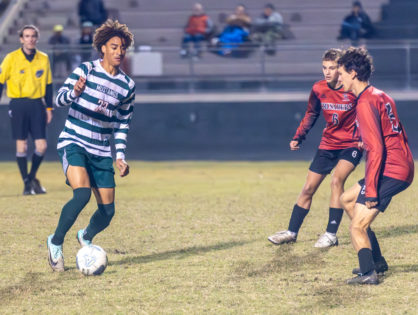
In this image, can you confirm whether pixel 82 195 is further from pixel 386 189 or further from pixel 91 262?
pixel 386 189

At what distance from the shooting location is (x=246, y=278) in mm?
7035

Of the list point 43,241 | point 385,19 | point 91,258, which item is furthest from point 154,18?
point 91,258

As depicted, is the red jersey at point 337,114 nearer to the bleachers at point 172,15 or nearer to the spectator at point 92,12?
the bleachers at point 172,15

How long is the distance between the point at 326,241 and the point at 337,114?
1269mm

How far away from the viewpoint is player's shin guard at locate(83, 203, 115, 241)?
24.5 ft

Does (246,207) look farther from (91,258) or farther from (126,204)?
(91,258)

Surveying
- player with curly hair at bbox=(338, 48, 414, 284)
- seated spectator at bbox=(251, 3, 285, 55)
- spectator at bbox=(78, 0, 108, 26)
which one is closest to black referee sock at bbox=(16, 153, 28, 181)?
player with curly hair at bbox=(338, 48, 414, 284)

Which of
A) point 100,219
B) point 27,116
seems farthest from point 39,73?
point 100,219

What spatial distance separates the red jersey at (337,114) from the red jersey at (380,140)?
160 cm

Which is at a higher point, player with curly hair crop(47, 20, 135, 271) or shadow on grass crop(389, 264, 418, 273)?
player with curly hair crop(47, 20, 135, 271)

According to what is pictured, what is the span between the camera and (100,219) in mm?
7543

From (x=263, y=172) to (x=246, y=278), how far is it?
24.4ft

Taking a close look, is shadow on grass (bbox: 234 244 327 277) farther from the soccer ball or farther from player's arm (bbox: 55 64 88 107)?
player's arm (bbox: 55 64 88 107)

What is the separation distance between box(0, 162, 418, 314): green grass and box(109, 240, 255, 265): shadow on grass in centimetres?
1
